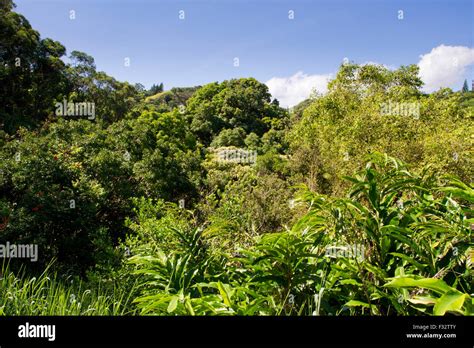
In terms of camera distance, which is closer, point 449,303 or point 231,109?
point 449,303

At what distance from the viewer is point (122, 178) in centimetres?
710

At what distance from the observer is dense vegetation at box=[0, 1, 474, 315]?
3.58 ft

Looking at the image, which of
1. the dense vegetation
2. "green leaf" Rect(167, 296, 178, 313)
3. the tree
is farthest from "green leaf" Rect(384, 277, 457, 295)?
the tree

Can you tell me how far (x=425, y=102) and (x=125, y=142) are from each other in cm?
749

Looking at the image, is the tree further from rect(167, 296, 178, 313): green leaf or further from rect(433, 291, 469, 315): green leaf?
rect(433, 291, 469, 315): green leaf

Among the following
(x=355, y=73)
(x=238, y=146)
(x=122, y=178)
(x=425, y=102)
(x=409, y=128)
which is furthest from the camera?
(x=238, y=146)

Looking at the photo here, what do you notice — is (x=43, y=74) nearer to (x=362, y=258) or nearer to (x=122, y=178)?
(x=122, y=178)

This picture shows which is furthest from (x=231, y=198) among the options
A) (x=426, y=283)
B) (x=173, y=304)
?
(x=426, y=283)

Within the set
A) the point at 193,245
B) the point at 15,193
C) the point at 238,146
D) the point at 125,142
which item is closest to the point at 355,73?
the point at 238,146

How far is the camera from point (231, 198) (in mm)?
4812

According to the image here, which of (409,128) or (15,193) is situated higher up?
(409,128)

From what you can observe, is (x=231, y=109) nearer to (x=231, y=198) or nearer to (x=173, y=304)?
(x=231, y=198)

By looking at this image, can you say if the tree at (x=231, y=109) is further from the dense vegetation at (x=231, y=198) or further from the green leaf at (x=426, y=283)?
the green leaf at (x=426, y=283)

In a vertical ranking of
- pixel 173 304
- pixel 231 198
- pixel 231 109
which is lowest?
pixel 231 198
